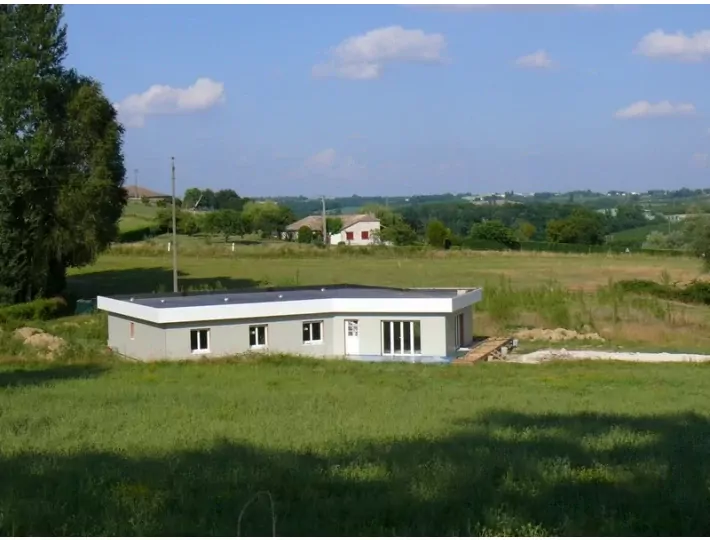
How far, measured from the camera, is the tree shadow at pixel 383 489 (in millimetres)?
8109

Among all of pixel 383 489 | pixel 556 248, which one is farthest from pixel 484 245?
pixel 383 489

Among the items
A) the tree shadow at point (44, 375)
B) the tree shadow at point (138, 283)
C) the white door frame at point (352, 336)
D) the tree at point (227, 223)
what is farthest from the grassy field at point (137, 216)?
the tree shadow at point (44, 375)

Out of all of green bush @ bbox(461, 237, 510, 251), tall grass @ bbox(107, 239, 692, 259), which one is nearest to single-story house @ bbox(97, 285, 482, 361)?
tall grass @ bbox(107, 239, 692, 259)

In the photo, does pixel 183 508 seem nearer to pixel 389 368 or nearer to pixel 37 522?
pixel 37 522

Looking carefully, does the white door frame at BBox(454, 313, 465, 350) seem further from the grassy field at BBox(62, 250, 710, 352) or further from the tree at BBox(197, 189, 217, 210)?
the tree at BBox(197, 189, 217, 210)

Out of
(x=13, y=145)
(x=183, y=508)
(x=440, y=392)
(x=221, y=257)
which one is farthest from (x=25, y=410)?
(x=221, y=257)

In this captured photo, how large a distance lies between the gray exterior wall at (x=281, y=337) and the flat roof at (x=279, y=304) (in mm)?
340

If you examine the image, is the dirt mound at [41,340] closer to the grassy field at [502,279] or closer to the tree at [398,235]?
the grassy field at [502,279]

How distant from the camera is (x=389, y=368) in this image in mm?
30969

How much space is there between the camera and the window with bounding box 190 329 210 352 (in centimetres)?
3462

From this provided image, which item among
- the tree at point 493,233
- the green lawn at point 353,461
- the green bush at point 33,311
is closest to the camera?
the green lawn at point 353,461

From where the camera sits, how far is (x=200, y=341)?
34.7 metres

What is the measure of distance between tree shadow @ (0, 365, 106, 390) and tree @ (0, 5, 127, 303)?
19.2 meters

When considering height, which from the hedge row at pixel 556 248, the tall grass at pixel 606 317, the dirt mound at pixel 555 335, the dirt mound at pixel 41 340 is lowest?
the dirt mound at pixel 555 335
